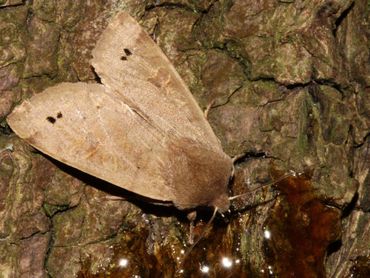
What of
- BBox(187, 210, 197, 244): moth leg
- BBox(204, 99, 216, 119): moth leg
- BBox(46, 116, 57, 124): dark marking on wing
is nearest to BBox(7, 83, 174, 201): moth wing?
BBox(46, 116, 57, 124): dark marking on wing

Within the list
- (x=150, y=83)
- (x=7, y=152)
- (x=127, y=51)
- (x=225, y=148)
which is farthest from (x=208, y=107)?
(x=7, y=152)

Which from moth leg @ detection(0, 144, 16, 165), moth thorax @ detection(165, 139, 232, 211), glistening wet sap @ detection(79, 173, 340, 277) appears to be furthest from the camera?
moth thorax @ detection(165, 139, 232, 211)

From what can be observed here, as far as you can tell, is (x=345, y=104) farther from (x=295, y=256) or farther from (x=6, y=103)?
(x=6, y=103)

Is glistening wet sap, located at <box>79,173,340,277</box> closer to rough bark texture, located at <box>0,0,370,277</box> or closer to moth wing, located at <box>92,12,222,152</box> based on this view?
rough bark texture, located at <box>0,0,370,277</box>

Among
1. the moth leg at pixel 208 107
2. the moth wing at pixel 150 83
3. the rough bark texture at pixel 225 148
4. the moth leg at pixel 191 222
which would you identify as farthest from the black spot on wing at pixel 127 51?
the moth leg at pixel 191 222

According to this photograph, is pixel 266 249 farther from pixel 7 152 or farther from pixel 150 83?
pixel 7 152

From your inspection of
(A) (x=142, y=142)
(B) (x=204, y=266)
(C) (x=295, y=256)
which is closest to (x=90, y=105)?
(A) (x=142, y=142)

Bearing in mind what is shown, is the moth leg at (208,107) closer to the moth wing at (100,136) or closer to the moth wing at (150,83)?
the moth wing at (150,83)
